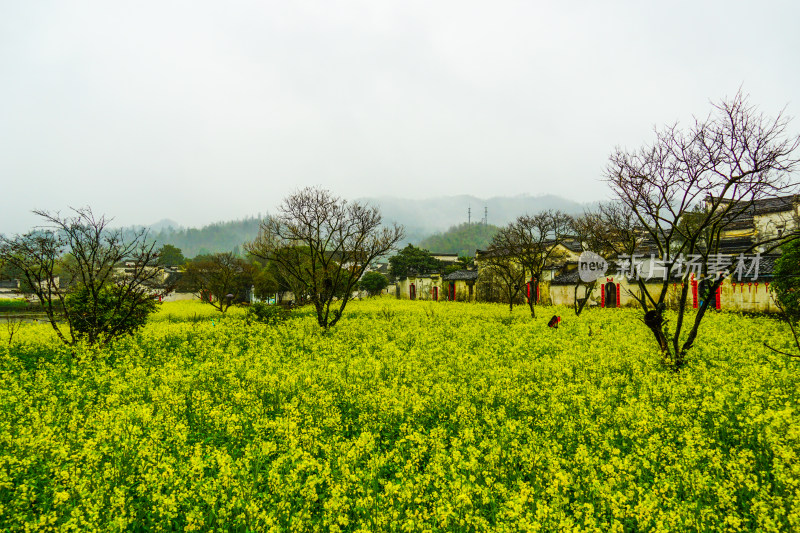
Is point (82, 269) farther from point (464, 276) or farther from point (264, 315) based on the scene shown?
point (464, 276)

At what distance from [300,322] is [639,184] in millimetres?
16862

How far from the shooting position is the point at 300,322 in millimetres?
22031

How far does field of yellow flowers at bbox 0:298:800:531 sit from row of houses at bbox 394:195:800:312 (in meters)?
16.4

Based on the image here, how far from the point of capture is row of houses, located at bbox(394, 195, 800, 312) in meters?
29.6

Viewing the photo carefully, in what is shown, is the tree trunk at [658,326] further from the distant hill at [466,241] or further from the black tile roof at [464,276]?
the distant hill at [466,241]

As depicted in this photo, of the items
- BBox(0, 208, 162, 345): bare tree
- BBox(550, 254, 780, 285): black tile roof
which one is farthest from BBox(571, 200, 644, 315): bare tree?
BBox(0, 208, 162, 345): bare tree

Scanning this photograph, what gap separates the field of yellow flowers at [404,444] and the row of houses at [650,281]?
646 inches

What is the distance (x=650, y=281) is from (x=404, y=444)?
123ft

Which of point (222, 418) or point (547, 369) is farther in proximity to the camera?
point (547, 369)

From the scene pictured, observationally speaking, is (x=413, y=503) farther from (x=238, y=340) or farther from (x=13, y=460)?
(x=238, y=340)

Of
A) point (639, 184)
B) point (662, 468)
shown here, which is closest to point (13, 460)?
point (662, 468)

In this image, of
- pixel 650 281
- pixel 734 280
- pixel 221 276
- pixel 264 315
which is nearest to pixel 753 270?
pixel 734 280

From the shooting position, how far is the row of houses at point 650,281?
97.1ft

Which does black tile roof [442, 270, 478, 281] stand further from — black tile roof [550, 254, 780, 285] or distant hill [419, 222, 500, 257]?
distant hill [419, 222, 500, 257]
